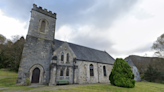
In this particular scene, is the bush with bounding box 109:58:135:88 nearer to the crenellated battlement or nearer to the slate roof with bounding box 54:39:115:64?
the slate roof with bounding box 54:39:115:64

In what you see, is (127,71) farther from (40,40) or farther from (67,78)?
(40,40)

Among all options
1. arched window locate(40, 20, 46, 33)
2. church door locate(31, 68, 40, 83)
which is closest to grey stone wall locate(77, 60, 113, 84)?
church door locate(31, 68, 40, 83)

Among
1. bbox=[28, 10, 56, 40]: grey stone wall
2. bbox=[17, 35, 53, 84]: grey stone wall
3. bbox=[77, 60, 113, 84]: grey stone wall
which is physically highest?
bbox=[28, 10, 56, 40]: grey stone wall

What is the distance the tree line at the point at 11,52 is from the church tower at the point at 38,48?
22.1 metres

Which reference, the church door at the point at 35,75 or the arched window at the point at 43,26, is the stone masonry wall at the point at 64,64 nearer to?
the church door at the point at 35,75

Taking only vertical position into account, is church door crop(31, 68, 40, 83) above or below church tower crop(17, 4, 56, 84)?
below

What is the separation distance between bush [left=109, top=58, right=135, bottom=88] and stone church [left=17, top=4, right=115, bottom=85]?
20.3ft

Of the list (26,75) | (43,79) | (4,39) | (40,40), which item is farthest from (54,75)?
(4,39)

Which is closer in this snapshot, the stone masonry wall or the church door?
the church door

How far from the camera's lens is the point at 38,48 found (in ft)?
51.2

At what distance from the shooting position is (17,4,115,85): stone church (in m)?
14.0

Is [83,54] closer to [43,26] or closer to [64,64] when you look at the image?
[64,64]

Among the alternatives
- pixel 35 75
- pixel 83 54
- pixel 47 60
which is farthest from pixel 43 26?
pixel 83 54

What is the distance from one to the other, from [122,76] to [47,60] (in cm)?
1477
